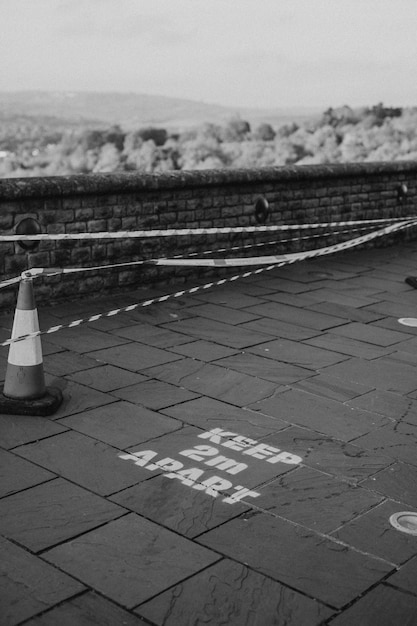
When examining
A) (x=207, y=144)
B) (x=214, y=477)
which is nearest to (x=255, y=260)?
(x=214, y=477)

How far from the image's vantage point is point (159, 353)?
20.5 feet

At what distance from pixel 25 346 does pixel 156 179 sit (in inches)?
150

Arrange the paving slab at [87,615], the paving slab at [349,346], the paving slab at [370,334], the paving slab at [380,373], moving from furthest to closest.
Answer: the paving slab at [370,334] → the paving slab at [349,346] → the paving slab at [380,373] → the paving slab at [87,615]

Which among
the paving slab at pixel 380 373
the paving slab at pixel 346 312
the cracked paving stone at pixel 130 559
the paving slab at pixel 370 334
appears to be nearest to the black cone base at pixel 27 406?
the cracked paving stone at pixel 130 559

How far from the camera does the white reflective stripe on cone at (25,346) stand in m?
4.94

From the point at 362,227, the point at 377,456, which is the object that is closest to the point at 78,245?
the point at 377,456

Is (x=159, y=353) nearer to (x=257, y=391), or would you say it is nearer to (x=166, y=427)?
(x=257, y=391)

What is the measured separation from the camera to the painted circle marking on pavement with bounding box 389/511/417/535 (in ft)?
11.9

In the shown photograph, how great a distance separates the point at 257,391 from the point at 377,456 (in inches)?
47.9

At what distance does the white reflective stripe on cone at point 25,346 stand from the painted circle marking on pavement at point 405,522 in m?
2.41

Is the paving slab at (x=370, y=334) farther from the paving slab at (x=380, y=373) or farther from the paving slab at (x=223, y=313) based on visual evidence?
the paving slab at (x=223, y=313)

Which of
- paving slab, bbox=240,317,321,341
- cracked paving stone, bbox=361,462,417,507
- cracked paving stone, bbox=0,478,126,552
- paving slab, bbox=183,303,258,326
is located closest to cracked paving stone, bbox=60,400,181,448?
cracked paving stone, bbox=0,478,126,552

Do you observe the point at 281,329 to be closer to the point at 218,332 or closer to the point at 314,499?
the point at 218,332

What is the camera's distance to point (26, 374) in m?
4.92
